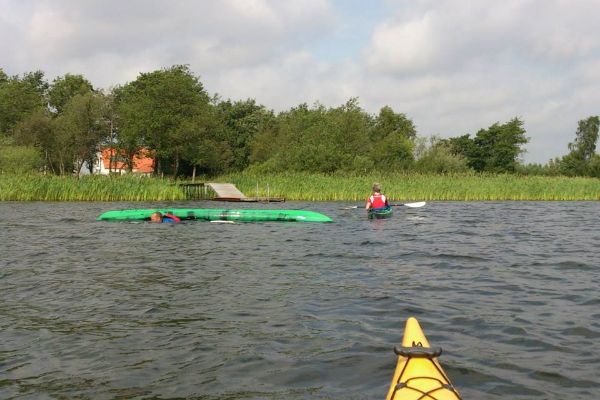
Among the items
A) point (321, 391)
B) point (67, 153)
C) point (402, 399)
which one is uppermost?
point (67, 153)

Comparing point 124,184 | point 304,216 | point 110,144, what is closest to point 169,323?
point 304,216

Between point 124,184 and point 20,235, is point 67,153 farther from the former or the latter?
point 20,235

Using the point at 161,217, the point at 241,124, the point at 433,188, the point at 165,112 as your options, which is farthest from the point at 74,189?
the point at 241,124

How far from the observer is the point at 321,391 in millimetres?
4594

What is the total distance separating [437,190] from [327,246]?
21923mm

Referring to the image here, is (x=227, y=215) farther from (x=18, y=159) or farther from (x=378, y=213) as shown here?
(x=18, y=159)

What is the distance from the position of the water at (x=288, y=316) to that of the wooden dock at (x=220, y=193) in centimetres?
1903

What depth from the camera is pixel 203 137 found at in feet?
193

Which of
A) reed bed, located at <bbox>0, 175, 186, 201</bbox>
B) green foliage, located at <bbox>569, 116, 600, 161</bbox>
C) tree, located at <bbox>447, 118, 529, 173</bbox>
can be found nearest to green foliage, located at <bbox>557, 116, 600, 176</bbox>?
green foliage, located at <bbox>569, 116, 600, 161</bbox>

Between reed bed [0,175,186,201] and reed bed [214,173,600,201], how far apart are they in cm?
737

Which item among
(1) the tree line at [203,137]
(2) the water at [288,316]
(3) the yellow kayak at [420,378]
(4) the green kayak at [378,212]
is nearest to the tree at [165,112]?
(1) the tree line at [203,137]

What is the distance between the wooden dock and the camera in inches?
1300

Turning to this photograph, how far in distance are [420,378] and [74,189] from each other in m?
30.1

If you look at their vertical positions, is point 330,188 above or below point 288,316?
above
